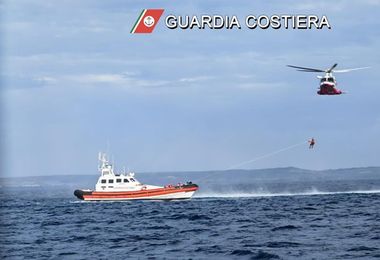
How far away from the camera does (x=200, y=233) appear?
170 feet

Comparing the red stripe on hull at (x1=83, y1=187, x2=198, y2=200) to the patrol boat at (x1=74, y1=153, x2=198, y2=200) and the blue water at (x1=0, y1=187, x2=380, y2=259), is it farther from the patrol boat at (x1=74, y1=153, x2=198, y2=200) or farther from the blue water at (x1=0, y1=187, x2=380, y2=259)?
the blue water at (x1=0, y1=187, x2=380, y2=259)

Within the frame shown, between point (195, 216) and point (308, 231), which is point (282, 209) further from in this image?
point (308, 231)

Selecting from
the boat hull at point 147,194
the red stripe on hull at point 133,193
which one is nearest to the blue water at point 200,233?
the red stripe on hull at point 133,193

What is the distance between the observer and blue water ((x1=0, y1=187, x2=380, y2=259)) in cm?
4109

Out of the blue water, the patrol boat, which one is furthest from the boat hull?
the blue water

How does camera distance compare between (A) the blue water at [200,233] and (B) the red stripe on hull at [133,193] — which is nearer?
(A) the blue water at [200,233]

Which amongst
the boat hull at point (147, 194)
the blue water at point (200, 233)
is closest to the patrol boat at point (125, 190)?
the boat hull at point (147, 194)

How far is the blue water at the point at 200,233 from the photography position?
4109 centimetres

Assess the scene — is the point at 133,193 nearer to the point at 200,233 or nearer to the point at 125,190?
the point at 125,190

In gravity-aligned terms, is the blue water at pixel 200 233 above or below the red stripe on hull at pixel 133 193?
below

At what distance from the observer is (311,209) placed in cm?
7244

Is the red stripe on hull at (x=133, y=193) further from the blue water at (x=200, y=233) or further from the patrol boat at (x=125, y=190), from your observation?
the blue water at (x=200, y=233)

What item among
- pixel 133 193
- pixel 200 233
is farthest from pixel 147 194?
pixel 200 233

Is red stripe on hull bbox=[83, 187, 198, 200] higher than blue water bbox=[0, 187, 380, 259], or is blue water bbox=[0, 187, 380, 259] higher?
red stripe on hull bbox=[83, 187, 198, 200]
